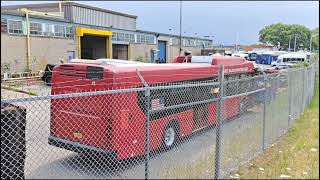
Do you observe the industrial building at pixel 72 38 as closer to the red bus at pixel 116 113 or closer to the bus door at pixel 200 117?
the red bus at pixel 116 113

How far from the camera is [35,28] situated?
33.6 meters

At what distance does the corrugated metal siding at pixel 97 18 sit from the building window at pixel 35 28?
321 inches

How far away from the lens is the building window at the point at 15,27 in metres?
30.4

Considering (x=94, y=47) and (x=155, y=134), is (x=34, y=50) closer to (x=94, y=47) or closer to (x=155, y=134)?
(x=94, y=47)

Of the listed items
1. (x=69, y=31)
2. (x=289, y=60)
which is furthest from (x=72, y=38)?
(x=289, y=60)

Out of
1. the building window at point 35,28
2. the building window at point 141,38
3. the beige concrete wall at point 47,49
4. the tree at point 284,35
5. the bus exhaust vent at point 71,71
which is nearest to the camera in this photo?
the bus exhaust vent at point 71,71

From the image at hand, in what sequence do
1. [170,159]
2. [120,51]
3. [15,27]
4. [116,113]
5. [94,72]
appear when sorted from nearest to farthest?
[170,159] < [116,113] < [94,72] < [15,27] < [120,51]

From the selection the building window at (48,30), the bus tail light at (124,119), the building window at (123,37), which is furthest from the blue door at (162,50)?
the bus tail light at (124,119)

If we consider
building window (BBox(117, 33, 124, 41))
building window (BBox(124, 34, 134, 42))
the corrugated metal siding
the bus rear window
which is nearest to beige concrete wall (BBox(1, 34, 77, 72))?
the corrugated metal siding

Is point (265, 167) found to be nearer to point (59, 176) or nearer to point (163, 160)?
point (163, 160)

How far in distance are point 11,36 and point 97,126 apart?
27110 mm

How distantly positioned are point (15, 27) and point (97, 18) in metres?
18.4

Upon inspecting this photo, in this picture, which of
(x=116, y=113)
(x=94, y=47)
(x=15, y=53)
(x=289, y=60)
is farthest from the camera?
(x=94, y=47)

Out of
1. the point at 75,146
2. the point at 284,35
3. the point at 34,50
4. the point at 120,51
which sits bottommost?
the point at 75,146
